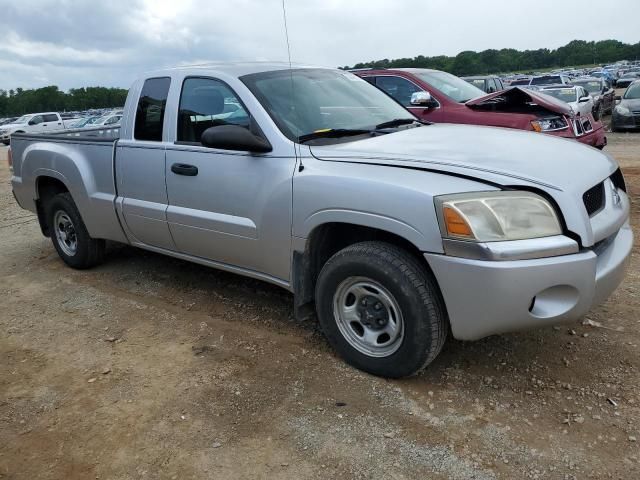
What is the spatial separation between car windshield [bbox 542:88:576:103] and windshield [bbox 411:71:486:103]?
7.06 metres

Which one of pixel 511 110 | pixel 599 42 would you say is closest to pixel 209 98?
pixel 511 110

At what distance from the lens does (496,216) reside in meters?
2.70

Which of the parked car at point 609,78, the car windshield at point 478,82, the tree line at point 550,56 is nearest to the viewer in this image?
the car windshield at point 478,82

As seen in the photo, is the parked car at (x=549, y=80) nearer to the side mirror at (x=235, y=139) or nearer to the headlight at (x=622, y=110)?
the headlight at (x=622, y=110)

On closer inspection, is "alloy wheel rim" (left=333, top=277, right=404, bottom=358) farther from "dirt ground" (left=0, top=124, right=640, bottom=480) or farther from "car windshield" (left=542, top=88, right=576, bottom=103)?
"car windshield" (left=542, top=88, right=576, bottom=103)

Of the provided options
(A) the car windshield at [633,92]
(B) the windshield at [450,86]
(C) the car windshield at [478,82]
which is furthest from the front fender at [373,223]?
(A) the car windshield at [633,92]

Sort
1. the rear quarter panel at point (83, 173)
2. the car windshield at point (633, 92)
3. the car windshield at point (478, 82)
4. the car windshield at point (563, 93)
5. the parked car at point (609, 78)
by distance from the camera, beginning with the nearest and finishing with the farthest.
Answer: the rear quarter panel at point (83, 173)
the car windshield at point (478, 82)
the car windshield at point (563, 93)
the car windshield at point (633, 92)
the parked car at point (609, 78)

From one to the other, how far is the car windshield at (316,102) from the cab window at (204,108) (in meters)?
0.18

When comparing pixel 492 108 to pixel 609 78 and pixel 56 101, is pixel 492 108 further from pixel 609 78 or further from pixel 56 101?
pixel 56 101

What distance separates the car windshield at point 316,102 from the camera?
12.0 feet

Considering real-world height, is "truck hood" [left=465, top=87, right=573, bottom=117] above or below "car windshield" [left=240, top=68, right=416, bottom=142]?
below

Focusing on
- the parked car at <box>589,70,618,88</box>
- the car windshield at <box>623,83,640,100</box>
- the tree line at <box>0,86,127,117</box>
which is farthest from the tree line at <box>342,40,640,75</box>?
the car windshield at <box>623,83,640,100</box>

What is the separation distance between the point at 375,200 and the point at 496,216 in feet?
2.03

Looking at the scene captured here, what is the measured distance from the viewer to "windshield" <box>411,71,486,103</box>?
27.9ft
